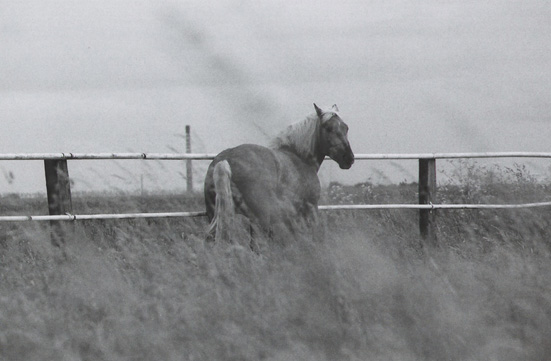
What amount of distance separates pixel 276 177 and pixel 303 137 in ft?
2.26

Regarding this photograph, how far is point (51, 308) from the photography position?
4039 mm

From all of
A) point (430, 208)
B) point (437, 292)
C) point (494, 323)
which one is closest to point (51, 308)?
point (437, 292)

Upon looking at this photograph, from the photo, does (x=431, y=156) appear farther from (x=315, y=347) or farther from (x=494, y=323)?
(x=315, y=347)

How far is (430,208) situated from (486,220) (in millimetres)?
818

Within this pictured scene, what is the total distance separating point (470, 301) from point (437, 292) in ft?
A: 0.64

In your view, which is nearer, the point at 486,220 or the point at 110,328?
the point at 110,328

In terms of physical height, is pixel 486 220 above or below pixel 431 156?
below

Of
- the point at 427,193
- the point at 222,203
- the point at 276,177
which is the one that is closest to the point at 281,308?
the point at 222,203

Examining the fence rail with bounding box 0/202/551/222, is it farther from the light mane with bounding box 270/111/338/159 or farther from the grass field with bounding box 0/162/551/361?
the grass field with bounding box 0/162/551/361

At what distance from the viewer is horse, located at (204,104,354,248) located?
6.64 m

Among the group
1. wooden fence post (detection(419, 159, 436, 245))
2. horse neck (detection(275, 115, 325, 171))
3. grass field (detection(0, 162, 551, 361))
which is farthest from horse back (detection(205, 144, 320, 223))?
wooden fence post (detection(419, 159, 436, 245))

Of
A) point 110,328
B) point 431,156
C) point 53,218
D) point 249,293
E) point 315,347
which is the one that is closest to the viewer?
point 315,347

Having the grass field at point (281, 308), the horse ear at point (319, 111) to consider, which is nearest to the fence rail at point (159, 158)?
the horse ear at point (319, 111)

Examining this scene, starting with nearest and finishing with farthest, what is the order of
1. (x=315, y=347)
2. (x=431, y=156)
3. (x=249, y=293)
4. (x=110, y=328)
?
(x=315, y=347)
(x=110, y=328)
(x=249, y=293)
(x=431, y=156)
